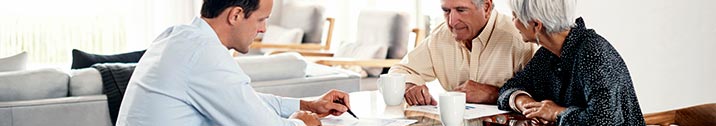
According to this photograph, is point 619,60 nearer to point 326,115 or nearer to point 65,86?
point 326,115

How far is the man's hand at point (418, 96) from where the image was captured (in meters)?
2.36

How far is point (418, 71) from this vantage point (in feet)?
8.79

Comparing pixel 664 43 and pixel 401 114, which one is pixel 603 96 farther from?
pixel 664 43

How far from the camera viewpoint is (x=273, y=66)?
3590mm

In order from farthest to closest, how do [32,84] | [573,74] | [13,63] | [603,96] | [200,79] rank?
1. [13,63]
2. [32,84]
3. [573,74]
4. [603,96]
5. [200,79]

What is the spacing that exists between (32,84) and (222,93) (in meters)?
1.50

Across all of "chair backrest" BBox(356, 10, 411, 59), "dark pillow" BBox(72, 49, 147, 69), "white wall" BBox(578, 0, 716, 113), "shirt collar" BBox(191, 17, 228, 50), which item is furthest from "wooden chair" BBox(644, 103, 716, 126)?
"chair backrest" BBox(356, 10, 411, 59)

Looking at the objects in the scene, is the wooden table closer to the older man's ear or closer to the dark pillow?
the older man's ear

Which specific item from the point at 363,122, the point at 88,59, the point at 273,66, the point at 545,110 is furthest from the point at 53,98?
the point at 545,110

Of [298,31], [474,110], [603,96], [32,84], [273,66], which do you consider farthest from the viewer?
[298,31]

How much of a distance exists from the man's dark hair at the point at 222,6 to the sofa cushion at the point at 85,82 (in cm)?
147

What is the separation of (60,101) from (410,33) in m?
3.17

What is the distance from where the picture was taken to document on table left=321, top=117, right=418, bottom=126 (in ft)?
6.61

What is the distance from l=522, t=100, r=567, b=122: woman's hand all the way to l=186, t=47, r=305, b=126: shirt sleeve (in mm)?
560
